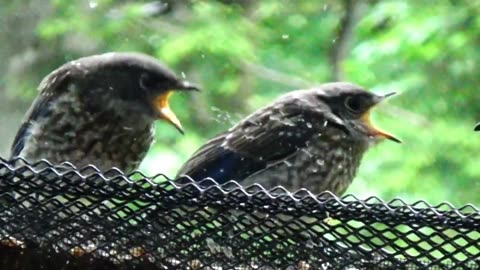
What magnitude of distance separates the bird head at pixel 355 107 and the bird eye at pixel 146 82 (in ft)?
0.98

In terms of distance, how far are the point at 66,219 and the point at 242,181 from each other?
0.67 meters

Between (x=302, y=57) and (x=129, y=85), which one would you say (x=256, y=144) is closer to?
(x=129, y=85)

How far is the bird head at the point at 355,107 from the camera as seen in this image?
6.43 ft

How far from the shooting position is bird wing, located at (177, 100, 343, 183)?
1891mm

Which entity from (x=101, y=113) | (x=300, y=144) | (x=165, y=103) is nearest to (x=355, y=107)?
(x=300, y=144)

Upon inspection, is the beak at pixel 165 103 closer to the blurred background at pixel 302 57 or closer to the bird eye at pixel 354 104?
the bird eye at pixel 354 104

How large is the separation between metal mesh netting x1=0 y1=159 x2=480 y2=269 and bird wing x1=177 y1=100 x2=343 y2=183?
0.61m

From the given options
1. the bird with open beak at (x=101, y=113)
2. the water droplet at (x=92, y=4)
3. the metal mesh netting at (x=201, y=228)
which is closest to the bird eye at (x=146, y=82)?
the bird with open beak at (x=101, y=113)

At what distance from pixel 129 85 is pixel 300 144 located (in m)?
0.29

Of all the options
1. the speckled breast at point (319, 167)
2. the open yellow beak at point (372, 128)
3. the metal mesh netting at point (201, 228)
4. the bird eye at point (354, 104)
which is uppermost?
the metal mesh netting at point (201, 228)

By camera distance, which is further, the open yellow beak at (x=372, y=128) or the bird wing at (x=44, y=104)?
the open yellow beak at (x=372, y=128)

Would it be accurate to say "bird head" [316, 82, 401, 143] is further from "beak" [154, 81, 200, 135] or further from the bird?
"beak" [154, 81, 200, 135]

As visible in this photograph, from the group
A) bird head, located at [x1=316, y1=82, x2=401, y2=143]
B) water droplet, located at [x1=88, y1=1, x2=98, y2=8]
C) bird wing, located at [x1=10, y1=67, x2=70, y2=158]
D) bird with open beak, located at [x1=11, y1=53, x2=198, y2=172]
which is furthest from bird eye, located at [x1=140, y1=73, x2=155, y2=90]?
water droplet, located at [x1=88, y1=1, x2=98, y2=8]

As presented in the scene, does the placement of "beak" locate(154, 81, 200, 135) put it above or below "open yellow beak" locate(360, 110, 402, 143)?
above
